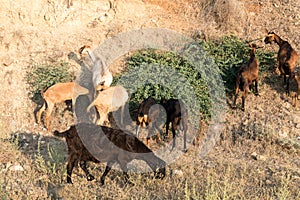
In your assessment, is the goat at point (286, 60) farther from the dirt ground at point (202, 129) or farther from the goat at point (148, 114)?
the goat at point (148, 114)

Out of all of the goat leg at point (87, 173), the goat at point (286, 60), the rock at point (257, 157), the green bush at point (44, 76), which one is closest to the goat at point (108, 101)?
the green bush at point (44, 76)

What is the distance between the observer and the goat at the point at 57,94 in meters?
9.16

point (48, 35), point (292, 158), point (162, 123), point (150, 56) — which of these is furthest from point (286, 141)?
point (48, 35)

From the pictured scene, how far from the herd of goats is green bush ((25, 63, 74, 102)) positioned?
0.54 metres

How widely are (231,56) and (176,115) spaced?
2514 mm

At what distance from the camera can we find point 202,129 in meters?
8.95

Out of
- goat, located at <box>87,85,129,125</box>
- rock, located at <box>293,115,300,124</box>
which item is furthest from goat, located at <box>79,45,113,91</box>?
rock, located at <box>293,115,300,124</box>

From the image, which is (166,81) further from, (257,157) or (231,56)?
(257,157)

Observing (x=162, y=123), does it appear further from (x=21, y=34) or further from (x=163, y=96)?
(x=21, y=34)

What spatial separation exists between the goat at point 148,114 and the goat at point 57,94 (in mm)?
1657

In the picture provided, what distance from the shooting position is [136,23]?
11.5m

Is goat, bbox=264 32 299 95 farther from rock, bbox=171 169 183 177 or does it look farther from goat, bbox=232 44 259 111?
rock, bbox=171 169 183 177

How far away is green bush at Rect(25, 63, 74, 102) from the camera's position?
32.3 feet

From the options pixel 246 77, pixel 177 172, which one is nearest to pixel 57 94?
pixel 177 172
